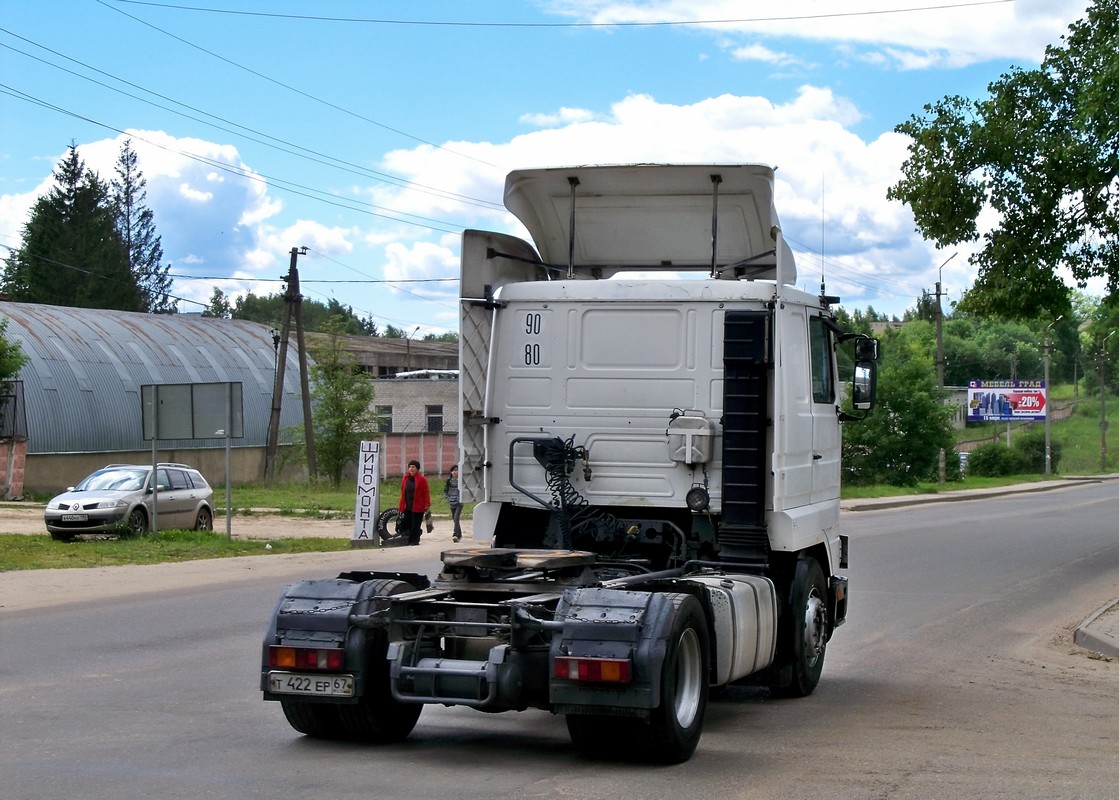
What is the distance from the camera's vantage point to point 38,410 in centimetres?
4378

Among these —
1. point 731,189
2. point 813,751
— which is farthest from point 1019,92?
point 813,751

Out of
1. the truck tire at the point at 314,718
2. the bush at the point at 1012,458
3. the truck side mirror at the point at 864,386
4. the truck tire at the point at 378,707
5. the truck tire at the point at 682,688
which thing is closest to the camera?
the truck tire at the point at 682,688

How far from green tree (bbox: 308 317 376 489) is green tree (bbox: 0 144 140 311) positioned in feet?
125

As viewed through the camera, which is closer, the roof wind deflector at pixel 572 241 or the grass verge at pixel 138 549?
the roof wind deflector at pixel 572 241

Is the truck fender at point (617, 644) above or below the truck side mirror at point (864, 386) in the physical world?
below

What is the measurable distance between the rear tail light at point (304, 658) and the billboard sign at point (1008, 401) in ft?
256

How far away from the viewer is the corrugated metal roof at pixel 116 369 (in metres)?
44.7

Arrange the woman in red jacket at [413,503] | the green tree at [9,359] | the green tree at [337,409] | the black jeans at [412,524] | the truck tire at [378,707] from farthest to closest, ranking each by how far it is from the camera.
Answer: the green tree at [337,409], the green tree at [9,359], the black jeans at [412,524], the woman in red jacket at [413,503], the truck tire at [378,707]

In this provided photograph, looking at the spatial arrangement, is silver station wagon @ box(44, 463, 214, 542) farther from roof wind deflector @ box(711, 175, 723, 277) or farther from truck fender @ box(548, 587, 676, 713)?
truck fender @ box(548, 587, 676, 713)

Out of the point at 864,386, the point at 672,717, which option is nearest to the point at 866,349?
the point at 864,386

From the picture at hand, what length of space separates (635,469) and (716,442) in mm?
558

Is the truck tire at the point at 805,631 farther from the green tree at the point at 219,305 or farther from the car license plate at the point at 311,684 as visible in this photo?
the green tree at the point at 219,305

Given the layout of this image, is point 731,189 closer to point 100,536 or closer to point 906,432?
point 100,536

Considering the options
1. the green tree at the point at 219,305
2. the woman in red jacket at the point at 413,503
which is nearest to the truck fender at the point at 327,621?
the woman in red jacket at the point at 413,503
